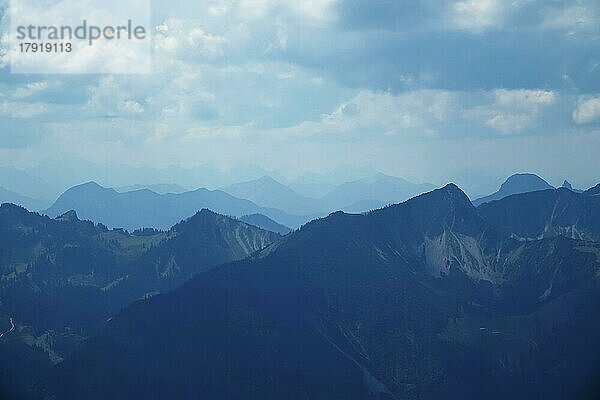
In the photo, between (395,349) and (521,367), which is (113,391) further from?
(521,367)

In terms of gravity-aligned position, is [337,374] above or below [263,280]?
below

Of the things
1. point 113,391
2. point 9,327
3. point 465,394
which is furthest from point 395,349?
point 9,327

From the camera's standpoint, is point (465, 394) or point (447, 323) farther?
point (447, 323)

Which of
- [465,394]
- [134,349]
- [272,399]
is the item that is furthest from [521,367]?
[134,349]

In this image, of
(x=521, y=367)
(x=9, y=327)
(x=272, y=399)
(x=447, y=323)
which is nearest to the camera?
(x=272, y=399)

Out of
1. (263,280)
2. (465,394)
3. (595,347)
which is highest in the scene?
(263,280)

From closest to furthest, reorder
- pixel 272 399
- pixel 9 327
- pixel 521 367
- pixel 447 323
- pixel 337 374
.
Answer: pixel 272 399, pixel 337 374, pixel 521 367, pixel 447 323, pixel 9 327
